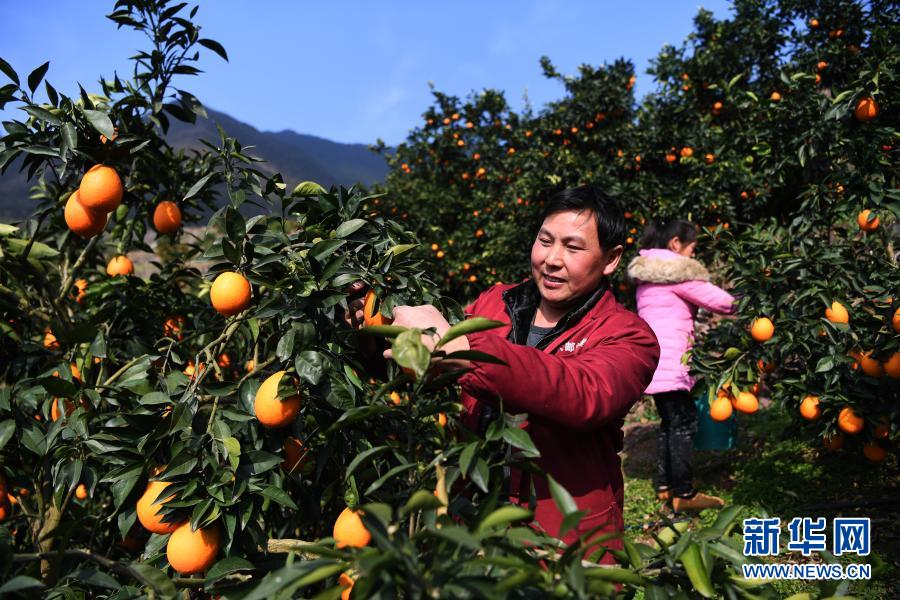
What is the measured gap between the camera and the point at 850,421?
2549 millimetres

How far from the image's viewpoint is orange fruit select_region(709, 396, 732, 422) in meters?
3.03

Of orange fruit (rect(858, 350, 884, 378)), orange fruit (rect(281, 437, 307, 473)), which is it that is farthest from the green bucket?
orange fruit (rect(281, 437, 307, 473))

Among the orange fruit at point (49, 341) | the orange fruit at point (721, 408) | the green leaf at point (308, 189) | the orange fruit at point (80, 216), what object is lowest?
the orange fruit at point (721, 408)

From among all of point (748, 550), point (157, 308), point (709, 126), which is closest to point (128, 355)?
point (157, 308)

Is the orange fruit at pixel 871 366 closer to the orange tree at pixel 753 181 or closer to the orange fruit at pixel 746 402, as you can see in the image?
the orange tree at pixel 753 181

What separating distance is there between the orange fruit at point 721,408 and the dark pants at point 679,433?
35 centimetres

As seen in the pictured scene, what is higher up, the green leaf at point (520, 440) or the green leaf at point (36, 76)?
the green leaf at point (36, 76)

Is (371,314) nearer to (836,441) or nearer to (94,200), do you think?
(94,200)

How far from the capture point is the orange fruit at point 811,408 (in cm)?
267

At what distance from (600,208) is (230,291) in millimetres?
849

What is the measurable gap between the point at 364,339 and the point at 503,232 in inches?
227

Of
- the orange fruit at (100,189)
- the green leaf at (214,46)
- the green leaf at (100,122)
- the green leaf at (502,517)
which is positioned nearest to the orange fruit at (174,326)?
the orange fruit at (100,189)

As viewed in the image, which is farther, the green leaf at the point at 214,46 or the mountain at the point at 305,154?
the mountain at the point at 305,154

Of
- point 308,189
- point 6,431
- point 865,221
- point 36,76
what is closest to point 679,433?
point 865,221
